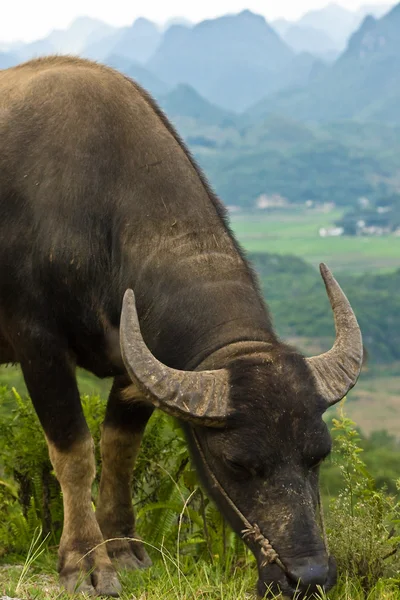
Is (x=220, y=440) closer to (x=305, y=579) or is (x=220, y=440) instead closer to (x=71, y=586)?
(x=305, y=579)

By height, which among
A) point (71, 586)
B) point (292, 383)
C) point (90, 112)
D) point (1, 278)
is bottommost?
point (71, 586)

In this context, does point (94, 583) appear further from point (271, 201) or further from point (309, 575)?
point (271, 201)

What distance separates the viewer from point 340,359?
457 centimetres

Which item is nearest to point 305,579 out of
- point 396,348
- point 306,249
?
point 396,348

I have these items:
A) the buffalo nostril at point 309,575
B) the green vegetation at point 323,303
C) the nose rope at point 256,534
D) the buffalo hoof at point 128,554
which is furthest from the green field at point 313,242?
the buffalo nostril at point 309,575

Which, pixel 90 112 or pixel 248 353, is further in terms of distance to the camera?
pixel 90 112

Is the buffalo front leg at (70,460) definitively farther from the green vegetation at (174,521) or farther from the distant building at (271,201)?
the distant building at (271,201)

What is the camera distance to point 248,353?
446 centimetres

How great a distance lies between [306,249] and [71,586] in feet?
493

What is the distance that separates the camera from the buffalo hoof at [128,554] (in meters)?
5.59

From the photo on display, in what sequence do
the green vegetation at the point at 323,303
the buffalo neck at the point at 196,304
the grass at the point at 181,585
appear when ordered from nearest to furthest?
the grass at the point at 181,585, the buffalo neck at the point at 196,304, the green vegetation at the point at 323,303

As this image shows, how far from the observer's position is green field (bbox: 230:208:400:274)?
140 metres

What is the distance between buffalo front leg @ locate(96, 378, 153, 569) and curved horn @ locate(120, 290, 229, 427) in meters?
1.45

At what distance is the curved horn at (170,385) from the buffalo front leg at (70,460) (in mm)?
1023
